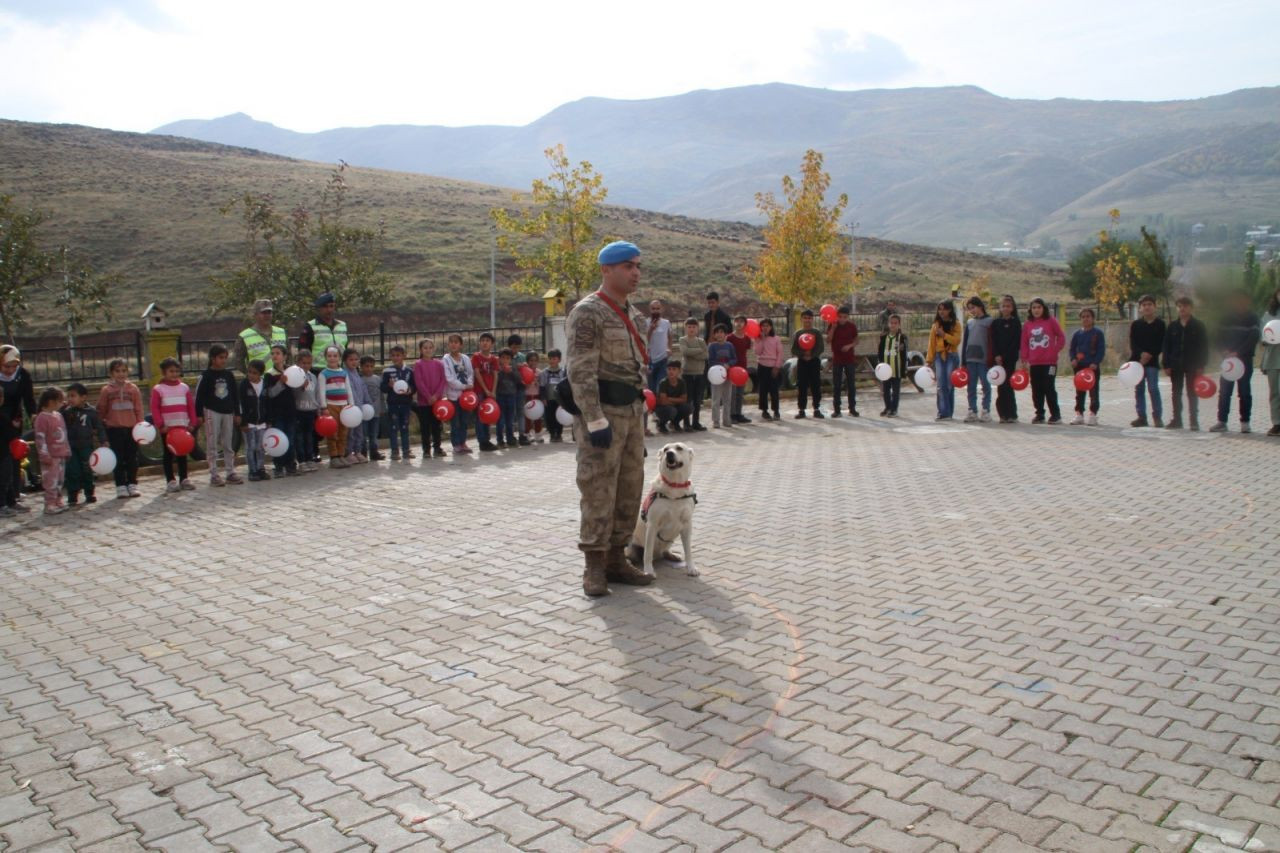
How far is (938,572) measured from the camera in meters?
7.12

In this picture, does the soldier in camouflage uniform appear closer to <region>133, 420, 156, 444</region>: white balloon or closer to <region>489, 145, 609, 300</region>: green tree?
<region>133, 420, 156, 444</region>: white balloon

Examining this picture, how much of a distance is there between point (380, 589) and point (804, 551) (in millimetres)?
3237

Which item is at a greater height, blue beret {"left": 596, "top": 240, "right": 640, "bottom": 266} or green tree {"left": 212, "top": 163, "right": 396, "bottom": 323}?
green tree {"left": 212, "top": 163, "right": 396, "bottom": 323}

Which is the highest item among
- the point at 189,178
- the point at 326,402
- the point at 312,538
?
the point at 189,178

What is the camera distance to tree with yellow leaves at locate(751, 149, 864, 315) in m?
32.3

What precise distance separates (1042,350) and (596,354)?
11282mm

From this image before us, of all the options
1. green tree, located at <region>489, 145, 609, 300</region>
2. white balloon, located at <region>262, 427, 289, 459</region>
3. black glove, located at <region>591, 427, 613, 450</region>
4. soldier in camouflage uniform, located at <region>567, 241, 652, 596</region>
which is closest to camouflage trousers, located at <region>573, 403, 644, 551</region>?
soldier in camouflage uniform, located at <region>567, 241, 652, 596</region>

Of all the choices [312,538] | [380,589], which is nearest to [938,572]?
[380,589]

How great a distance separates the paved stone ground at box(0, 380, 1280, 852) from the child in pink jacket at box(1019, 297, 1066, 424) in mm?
6311

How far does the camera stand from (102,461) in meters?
11.2

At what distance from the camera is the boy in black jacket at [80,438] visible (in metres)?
11.4

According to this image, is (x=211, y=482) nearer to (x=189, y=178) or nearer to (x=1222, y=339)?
(x=1222, y=339)

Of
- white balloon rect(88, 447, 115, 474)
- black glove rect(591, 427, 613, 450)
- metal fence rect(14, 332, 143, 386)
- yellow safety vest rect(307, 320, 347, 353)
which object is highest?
yellow safety vest rect(307, 320, 347, 353)

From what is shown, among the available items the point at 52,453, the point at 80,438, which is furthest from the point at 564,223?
the point at 52,453
